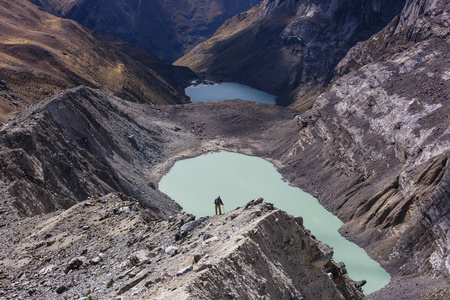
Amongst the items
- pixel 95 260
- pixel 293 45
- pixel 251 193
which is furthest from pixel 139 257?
pixel 293 45

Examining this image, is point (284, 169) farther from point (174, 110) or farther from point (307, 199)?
point (174, 110)

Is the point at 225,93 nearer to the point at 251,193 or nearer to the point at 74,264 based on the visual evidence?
the point at 251,193

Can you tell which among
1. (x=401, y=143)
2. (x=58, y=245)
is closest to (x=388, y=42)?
(x=401, y=143)

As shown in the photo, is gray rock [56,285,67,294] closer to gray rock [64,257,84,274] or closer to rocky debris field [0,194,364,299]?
rocky debris field [0,194,364,299]

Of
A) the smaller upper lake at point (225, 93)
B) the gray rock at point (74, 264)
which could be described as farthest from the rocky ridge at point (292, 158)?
the smaller upper lake at point (225, 93)

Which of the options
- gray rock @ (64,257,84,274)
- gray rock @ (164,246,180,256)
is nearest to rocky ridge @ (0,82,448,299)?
gray rock @ (64,257,84,274)

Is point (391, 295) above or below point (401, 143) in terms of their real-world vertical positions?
below
